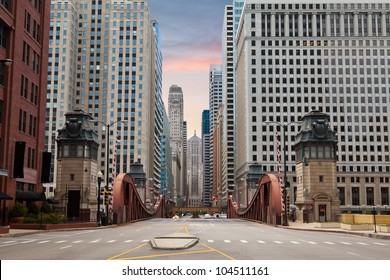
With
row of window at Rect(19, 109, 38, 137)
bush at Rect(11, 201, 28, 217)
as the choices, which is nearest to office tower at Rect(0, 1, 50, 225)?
row of window at Rect(19, 109, 38, 137)

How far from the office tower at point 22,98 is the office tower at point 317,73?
115 meters

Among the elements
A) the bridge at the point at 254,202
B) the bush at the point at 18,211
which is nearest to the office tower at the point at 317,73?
the bridge at the point at 254,202

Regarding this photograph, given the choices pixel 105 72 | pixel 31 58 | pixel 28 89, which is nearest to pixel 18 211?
pixel 28 89

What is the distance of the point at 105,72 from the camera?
585ft

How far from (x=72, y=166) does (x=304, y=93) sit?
119 metres

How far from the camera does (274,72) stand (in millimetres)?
174250

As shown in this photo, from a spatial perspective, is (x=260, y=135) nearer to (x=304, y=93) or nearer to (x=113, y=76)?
(x=304, y=93)

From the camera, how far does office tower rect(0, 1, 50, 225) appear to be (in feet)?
168

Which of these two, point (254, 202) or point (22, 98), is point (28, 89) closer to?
point (22, 98)

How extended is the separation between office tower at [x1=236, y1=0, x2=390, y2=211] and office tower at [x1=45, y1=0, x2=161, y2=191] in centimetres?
3704

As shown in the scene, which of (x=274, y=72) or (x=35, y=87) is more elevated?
(x=274, y=72)

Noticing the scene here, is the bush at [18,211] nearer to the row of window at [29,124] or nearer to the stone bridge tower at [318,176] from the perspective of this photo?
the row of window at [29,124]
